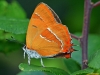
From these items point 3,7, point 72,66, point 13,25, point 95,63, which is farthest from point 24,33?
point 95,63

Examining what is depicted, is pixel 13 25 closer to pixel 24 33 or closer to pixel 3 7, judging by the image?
pixel 24 33

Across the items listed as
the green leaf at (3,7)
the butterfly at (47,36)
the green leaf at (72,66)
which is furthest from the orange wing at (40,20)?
the green leaf at (3,7)

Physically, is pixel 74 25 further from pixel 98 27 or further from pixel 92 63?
pixel 92 63

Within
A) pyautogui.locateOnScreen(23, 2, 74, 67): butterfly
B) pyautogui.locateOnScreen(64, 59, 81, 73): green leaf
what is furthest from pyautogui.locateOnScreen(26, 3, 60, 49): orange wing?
pyautogui.locateOnScreen(64, 59, 81, 73): green leaf

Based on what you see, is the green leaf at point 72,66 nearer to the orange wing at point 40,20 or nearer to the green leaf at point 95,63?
the orange wing at point 40,20

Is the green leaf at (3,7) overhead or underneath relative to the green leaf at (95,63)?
overhead
